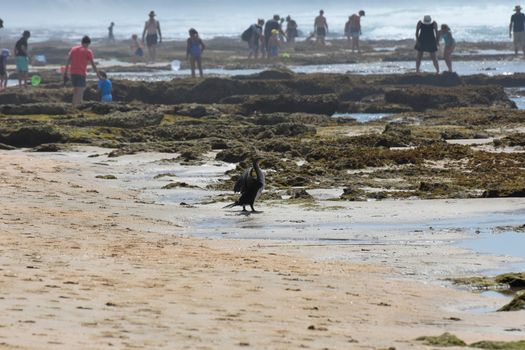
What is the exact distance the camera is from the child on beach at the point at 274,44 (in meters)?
49.4

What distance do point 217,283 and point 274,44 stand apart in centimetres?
4085

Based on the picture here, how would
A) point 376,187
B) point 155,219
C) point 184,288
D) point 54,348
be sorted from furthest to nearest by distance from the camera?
point 376,187, point 155,219, point 184,288, point 54,348

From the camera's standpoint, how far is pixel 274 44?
163 feet

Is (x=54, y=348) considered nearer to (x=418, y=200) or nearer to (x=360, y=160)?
(x=418, y=200)

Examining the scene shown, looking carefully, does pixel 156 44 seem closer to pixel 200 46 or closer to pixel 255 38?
pixel 255 38

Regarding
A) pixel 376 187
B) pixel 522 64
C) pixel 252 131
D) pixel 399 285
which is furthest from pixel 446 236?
pixel 522 64

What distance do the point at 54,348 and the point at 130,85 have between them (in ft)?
79.9

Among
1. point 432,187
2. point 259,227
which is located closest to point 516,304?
point 259,227

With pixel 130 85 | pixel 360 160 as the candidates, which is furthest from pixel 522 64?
pixel 360 160

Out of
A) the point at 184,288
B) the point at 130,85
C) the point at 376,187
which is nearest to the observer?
the point at 184,288

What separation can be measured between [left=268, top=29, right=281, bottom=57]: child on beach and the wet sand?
35542 mm

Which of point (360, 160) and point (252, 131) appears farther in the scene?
point (252, 131)

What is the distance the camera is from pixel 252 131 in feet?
70.0

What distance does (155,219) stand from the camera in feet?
43.7
